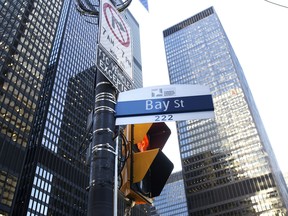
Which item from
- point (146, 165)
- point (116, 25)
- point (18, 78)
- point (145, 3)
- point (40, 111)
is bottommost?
point (146, 165)

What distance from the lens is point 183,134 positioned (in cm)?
15062

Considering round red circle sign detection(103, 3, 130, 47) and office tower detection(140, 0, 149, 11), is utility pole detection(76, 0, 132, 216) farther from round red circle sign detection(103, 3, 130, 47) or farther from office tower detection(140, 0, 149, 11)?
office tower detection(140, 0, 149, 11)

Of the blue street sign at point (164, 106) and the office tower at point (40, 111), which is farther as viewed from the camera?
the office tower at point (40, 111)

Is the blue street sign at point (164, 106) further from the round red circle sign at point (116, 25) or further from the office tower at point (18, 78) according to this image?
the office tower at point (18, 78)

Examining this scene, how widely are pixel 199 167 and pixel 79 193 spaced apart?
190 ft

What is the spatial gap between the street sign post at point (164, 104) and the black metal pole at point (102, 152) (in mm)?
185

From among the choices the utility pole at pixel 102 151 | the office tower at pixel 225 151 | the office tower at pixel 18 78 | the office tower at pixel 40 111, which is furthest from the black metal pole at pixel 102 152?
the office tower at pixel 225 151

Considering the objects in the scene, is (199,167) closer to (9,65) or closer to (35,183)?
(35,183)

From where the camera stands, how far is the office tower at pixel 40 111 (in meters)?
68.1

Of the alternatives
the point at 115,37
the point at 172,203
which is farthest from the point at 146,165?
the point at 172,203

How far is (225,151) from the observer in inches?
5197

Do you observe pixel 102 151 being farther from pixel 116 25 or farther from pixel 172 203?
pixel 172 203

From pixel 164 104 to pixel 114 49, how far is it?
143cm

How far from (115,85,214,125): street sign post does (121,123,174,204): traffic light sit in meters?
0.54
